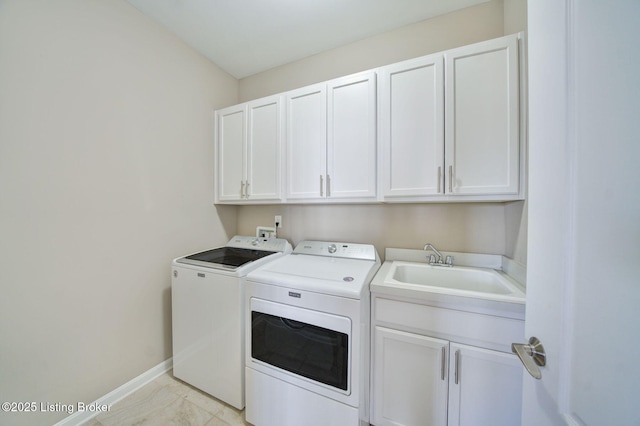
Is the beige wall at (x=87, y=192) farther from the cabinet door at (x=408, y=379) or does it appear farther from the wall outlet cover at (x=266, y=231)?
the cabinet door at (x=408, y=379)

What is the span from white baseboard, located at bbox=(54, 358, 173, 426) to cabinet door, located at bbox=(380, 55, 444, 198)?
2230 millimetres

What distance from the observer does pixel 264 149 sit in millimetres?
1925

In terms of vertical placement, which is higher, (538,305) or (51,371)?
(538,305)

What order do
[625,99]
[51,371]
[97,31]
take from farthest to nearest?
[97,31]
[51,371]
[625,99]

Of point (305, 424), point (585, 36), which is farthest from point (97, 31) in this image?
point (305, 424)

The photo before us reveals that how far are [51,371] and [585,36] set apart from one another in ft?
8.19

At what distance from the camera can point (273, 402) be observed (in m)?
1.27

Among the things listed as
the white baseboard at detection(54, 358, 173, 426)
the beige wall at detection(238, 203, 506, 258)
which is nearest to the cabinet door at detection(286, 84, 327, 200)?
the beige wall at detection(238, 203, 506, 258)

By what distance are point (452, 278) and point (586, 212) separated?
1.29 m

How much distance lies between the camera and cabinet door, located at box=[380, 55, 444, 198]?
1373 mm

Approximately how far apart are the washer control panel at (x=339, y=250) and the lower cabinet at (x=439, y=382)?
0.54 m

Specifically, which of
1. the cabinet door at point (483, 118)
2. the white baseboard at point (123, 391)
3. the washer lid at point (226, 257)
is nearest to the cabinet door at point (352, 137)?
the cabinet door at point (483, 118)

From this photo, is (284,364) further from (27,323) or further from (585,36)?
(585,36)
